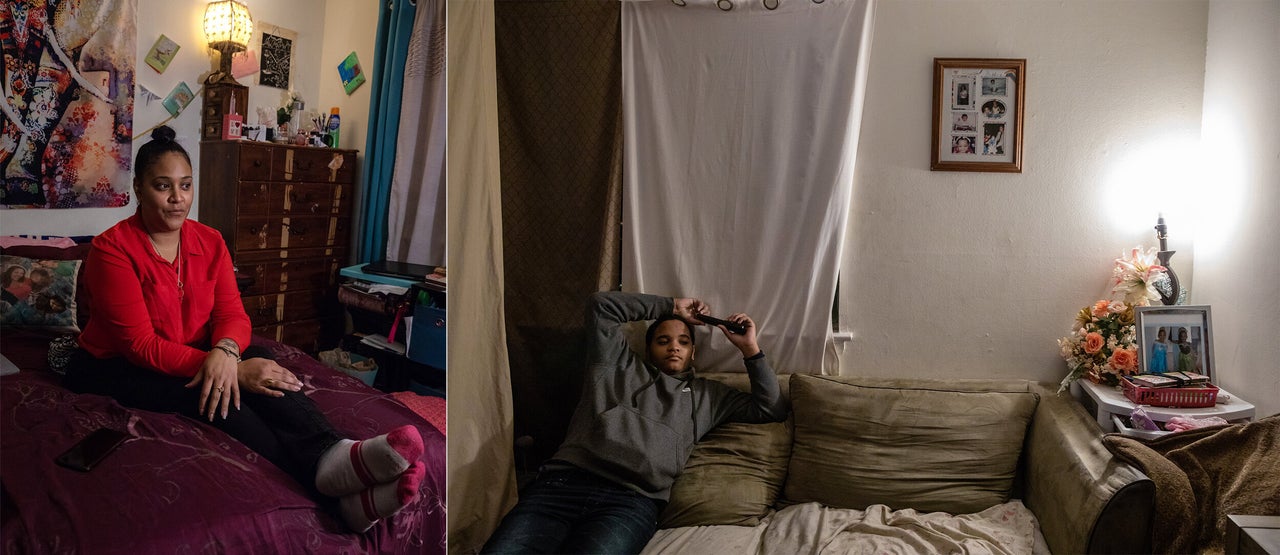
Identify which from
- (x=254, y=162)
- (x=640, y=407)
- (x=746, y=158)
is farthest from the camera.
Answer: (x=746, y=158)

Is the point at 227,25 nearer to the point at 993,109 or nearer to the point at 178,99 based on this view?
the point at 178,99

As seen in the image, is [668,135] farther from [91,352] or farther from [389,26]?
[91,352]

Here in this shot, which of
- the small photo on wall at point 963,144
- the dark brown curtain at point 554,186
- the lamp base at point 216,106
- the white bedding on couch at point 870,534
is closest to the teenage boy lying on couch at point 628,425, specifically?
the white bedding on couch at point 870,534

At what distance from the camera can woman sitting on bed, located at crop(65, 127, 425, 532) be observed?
0.96 meters

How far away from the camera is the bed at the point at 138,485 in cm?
89

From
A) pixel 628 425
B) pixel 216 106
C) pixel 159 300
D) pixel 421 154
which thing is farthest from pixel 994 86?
pixel 159 300

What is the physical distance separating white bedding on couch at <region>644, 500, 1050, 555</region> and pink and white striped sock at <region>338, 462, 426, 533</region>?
1140 mm

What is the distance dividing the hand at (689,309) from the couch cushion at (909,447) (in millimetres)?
452

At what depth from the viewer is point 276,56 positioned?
113 centimetres

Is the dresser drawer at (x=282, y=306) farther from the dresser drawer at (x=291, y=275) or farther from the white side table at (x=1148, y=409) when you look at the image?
the white side table at (x=1148, y=409)

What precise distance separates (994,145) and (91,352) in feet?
8.47

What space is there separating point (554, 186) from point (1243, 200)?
6.82 ft

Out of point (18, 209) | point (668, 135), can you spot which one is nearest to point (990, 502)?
point (668, 135)

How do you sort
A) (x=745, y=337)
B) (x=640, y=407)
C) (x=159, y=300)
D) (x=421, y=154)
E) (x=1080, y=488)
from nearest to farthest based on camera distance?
(x=159, y=300) → (x=421, y=154) → (x=1080, y=488) → (x=640, y=407) → (x=745, y=337)
